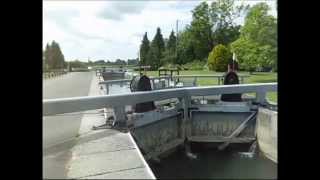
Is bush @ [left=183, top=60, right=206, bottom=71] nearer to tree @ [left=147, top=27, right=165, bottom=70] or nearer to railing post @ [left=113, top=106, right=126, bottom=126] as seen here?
tree @ [left=147, top=27, right=165, bottom=70]

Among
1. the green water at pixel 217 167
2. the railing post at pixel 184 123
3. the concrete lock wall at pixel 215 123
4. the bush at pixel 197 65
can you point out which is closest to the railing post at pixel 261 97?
the concrete lock wall at pixel 215 123

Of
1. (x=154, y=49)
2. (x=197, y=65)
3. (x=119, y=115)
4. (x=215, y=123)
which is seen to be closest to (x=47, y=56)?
(x=119, y=115)

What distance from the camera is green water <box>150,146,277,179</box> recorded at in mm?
5111

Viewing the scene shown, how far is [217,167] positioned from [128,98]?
1.93m

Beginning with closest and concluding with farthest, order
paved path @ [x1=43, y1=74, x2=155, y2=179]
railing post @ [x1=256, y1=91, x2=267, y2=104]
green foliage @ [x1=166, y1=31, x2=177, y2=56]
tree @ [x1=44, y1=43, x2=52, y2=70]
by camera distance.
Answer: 1. tree @ [x1=44, y1=43, x2=52, y2=70]
2. paved path @ [x1=43, y1=74, x2=155, y2=179]
3. railing post @ [x1=256, y1=91, x2=267, y2=104]
4. green foliage @ [x1=166, y1=31, x2=177, y2=56]

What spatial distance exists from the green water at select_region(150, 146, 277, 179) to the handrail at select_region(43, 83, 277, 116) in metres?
1.08

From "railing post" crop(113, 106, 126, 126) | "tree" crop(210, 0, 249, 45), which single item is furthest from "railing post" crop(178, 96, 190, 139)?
"tree" crop(210, 0, 249, 45)

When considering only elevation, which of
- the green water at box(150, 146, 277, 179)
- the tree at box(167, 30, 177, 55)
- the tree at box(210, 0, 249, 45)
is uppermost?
the tree at box(210, 0, 249, 45)

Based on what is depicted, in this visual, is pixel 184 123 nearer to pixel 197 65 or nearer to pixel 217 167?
pixel 217 167

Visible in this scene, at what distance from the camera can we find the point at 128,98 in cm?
759

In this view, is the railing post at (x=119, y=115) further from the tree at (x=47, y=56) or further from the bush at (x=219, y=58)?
the bush at (x=219, y=58)
